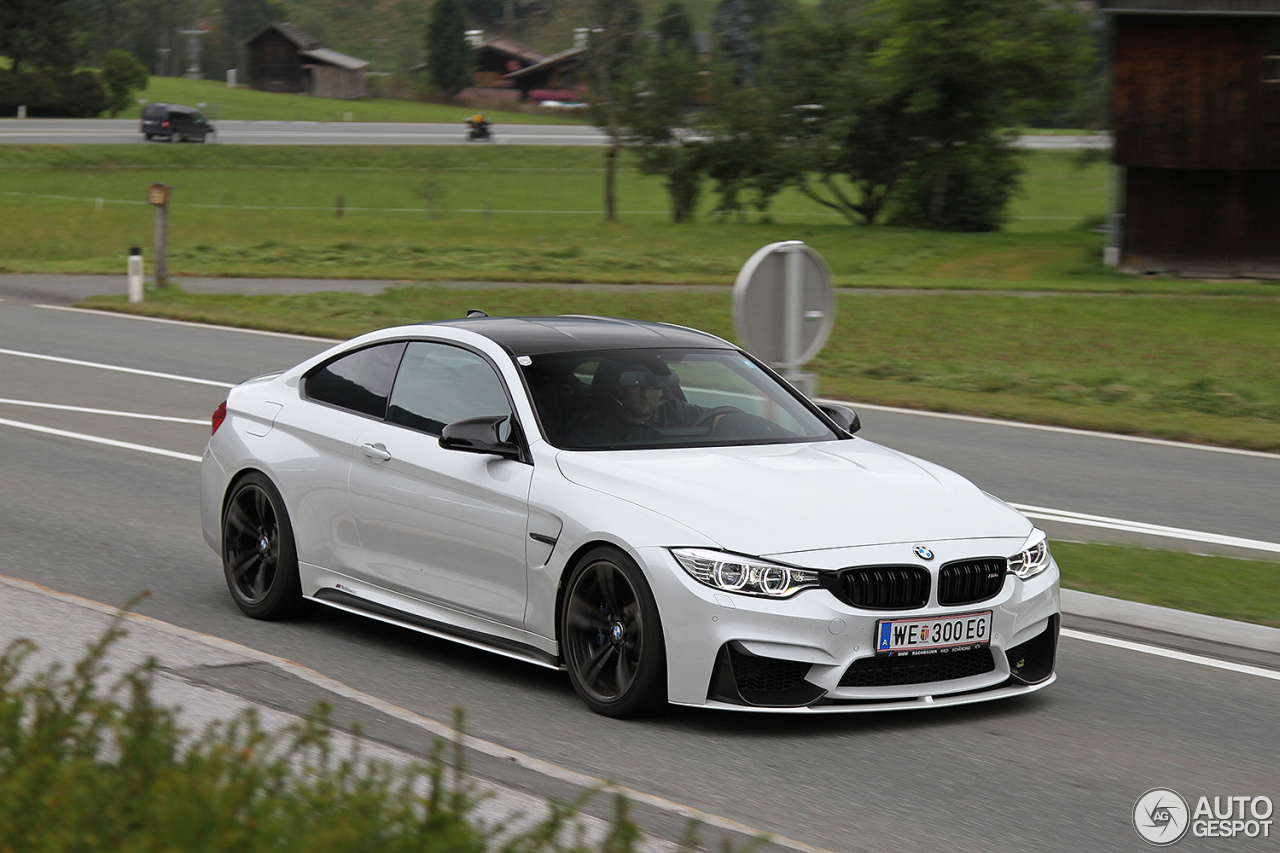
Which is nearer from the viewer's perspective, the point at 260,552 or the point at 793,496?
the point at 793,496

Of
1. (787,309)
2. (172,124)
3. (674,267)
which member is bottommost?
(674,267)

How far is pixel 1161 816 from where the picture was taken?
5.34 m

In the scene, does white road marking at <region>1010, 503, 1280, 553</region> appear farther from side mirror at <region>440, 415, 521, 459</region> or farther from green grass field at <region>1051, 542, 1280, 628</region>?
side mirror at <region>440, 415, 521, 459</region>

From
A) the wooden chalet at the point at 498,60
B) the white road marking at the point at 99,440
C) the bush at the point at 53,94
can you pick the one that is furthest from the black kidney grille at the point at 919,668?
the wooden chalet at the point at 498,60

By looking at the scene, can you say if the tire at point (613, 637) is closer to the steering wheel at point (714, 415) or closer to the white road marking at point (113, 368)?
the steering wheel at point (714, 415)

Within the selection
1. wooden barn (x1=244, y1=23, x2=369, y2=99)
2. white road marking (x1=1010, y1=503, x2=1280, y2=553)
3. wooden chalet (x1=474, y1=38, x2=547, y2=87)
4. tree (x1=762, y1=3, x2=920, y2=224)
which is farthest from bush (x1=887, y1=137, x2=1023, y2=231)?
wooden chalet (x1=474, y1=38, x2=547, y2=87)

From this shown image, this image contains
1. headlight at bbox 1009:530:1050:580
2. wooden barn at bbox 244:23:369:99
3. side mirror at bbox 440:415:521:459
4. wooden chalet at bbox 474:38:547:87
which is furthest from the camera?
wooden chalet at bbox 474:38:547:87

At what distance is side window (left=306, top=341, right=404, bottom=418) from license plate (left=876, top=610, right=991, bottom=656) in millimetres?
2824

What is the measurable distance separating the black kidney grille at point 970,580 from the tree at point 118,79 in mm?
94363

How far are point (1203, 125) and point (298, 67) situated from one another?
116768 millimetres

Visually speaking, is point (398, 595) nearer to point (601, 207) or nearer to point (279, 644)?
point (279, 644)

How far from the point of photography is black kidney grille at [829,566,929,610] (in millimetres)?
5984

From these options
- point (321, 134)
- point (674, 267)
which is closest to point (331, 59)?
point (321, 134)

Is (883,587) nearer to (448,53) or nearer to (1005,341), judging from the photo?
(1005,341)
